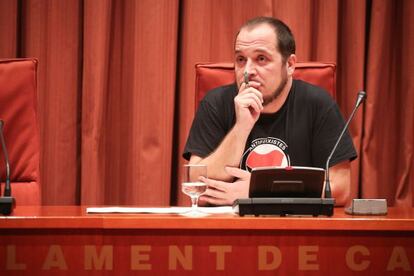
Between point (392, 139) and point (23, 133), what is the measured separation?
176 centimetres

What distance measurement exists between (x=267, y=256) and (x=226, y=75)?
1.10 meters

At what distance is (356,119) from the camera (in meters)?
3.09

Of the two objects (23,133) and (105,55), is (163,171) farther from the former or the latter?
(23,133)

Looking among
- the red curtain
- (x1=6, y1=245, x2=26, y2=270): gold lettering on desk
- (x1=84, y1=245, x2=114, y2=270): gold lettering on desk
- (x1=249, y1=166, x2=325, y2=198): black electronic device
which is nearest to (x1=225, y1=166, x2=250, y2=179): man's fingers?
(x1=249, y1=166, x2=325, y2=198): black electronic device

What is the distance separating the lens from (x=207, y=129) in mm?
2393

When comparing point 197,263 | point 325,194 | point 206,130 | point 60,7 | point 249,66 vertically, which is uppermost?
point 60,7

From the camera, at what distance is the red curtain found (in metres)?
3.05

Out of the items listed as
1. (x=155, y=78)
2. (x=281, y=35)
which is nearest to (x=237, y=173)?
(x=281, y=35)

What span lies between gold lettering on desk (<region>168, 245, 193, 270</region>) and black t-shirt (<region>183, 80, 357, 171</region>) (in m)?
0.89

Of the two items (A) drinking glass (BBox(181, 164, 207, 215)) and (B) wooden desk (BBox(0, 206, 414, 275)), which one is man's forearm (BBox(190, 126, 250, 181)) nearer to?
(A) drinking glass (BBox(181, 164, 207, 215))

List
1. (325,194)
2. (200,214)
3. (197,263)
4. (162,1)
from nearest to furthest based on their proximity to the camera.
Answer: (197,263) < (200,214) < (325,194) < (162,1)

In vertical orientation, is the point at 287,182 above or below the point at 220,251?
above

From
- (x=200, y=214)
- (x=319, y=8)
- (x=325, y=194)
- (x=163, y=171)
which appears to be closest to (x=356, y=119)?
(x=319, y=8)

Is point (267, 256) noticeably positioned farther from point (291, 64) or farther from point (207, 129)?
point (291, 64)
